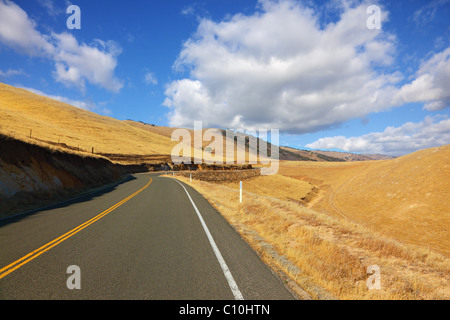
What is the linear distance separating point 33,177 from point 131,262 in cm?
1478

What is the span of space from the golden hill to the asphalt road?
14.2 metres

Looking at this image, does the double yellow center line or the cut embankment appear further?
the cut embankment

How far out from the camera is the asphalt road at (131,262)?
364cm

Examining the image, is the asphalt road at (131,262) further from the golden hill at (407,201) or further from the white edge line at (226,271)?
the golden hill at (407,201)

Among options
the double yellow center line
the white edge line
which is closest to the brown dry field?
the white edge line

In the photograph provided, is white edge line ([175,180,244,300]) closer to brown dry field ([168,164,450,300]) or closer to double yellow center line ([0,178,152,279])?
brown dry field ([168,164,450,300])

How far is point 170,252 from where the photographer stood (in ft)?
17.9

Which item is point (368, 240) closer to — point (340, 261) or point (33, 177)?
point (340, 261)

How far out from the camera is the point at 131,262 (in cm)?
483

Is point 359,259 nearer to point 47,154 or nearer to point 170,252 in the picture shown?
point 170,252

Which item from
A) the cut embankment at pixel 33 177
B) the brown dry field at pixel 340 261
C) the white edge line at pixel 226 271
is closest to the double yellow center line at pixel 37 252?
the white edge line at pixel 226 271

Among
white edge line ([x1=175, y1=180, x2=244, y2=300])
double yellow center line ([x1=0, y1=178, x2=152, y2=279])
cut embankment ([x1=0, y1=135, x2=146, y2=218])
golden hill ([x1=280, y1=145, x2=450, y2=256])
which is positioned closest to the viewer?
white edge line ([x1=175, y1=180, x2=244, y2=300])

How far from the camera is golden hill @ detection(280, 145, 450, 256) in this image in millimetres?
14780

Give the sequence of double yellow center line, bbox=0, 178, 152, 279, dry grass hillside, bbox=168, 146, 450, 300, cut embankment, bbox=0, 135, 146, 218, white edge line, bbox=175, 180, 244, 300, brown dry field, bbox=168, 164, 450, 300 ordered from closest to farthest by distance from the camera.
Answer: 1. white edge line, bbox=175, 180, 244, 300
2. brown dry field, bbox=168, 164, 450, 300
3. dry grass hillside, bbox=168, 146, 450, 300
4. double yellow center line, bbox=0, 178, 152, 279
5. cut embankment, bbox=0, 135, 146, 218
